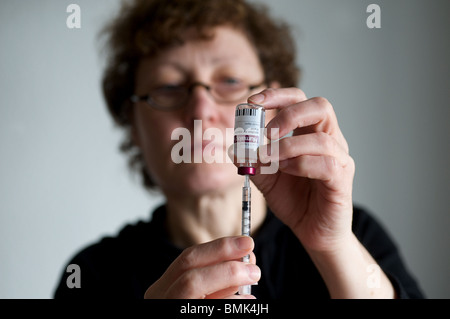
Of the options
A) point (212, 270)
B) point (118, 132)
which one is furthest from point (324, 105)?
point (118, 132)

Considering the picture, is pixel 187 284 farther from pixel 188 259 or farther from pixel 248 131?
pixel 248 131

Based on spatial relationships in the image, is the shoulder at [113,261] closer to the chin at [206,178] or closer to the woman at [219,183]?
the woman at [219,183]

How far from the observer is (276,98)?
2.75 ft

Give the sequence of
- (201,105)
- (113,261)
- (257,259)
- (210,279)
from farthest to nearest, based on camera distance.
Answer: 1. (113,261)
2. (257,259)
3. (201,105)
4. (210,279)

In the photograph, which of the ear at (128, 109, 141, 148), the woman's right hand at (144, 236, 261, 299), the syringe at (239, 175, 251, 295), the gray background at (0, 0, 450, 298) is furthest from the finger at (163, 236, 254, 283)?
the gray background at (0, 0, 450, 298)

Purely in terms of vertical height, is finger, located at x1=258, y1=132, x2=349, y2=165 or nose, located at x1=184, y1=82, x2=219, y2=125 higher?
nose, located at x1=184, y1=82, x2=219, y2=125

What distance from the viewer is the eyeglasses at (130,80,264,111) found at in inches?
50.9

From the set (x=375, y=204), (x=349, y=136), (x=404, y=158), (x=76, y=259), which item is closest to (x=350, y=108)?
(x=349, y=136)

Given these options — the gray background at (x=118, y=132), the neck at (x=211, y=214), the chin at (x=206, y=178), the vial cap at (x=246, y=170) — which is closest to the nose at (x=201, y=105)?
the chin at (x=206, y=178)

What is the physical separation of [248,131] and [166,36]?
0.66 metres

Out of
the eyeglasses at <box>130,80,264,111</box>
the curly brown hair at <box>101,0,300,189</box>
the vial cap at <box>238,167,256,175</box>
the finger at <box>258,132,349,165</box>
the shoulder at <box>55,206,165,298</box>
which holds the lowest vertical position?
the shoulder at <box>55,206,165,298</box>

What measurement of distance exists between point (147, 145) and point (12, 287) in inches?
51.0

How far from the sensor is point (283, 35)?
1748 millimetres

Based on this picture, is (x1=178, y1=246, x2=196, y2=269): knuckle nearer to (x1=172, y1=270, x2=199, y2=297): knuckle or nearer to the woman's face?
(x1=172, y1=270, x2=199, y2=297): knuckle
